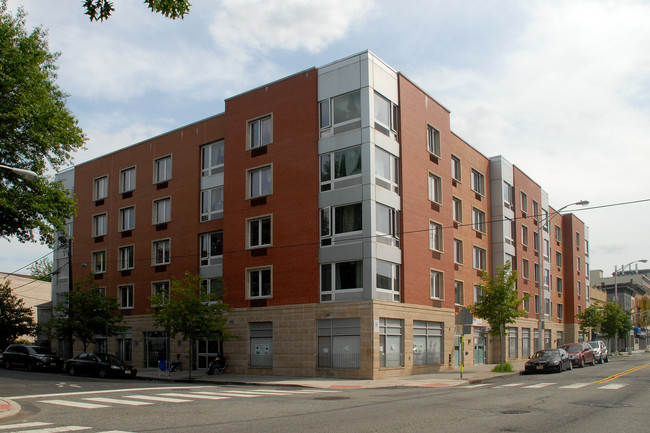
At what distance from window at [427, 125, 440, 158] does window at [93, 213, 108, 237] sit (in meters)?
24.4

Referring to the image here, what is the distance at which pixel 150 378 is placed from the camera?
32312 millimetres

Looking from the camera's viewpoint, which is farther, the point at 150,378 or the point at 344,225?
the point at 150,378

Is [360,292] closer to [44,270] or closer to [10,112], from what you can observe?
[10,112]

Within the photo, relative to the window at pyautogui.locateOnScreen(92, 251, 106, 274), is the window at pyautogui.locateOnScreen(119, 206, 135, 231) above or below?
above

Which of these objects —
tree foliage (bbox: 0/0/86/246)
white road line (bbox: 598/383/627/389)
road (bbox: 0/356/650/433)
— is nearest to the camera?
road (bbox: 0/356/650/433)

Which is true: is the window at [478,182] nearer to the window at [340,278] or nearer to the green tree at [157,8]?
the window at [340,278]

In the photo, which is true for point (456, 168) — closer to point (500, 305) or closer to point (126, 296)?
point (500, 305)

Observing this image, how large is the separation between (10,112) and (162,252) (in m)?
15.9

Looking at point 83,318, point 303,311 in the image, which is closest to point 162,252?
point 83,318

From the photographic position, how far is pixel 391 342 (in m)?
30.1

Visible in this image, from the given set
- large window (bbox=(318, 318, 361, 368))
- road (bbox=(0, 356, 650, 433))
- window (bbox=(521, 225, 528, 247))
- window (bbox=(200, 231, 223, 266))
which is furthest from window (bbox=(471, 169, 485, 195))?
road (bbox=(0, 356, 650, 433))

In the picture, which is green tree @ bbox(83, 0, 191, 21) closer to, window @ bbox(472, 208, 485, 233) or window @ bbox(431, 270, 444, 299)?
window @ bbox(431, 270, 444, 299)

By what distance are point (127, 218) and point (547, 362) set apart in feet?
95.9

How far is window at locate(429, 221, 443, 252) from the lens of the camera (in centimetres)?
3500
